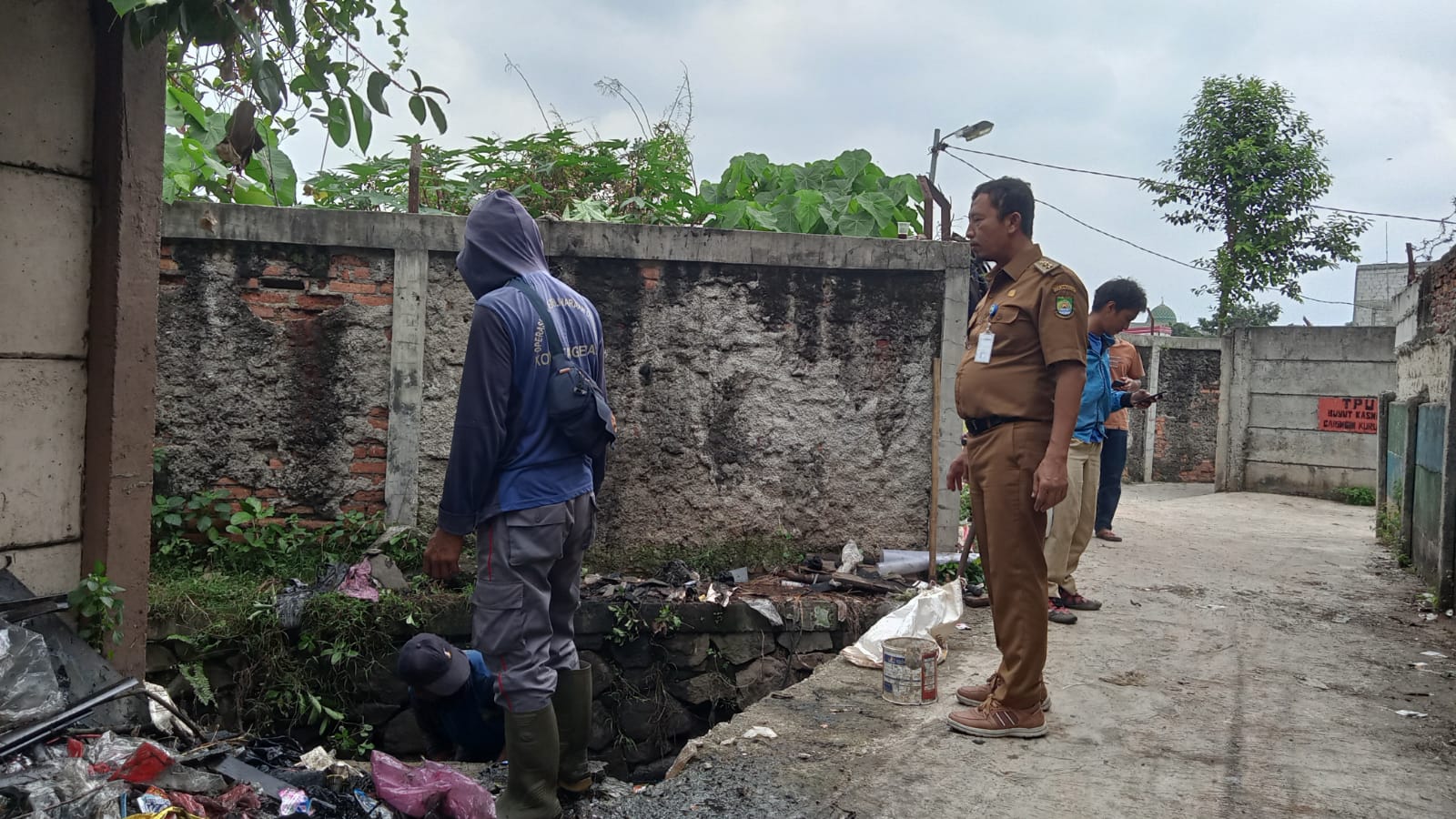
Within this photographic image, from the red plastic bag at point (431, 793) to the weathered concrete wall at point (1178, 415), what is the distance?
13482 millimetres

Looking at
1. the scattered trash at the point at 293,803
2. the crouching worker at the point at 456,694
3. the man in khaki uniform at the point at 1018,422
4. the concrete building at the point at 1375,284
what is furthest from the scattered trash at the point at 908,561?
Result: the concrete building at the point at 1375,284

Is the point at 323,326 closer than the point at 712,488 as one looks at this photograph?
Yes

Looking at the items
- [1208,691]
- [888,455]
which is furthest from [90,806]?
[888,455]

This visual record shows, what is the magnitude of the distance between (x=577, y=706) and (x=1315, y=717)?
2.65 m

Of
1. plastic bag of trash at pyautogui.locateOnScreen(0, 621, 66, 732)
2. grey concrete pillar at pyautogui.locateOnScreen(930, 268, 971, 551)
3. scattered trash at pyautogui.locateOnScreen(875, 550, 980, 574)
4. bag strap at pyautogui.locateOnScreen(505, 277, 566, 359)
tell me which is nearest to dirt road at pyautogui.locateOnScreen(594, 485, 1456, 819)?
scattered trash at pyautogui.locateOnScreen(875, 550, 980, 574)

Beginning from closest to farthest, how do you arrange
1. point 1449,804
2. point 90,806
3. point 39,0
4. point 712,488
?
point 90,806
point 1449,804
point 39,0
point 712,488

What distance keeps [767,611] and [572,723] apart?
208 cm

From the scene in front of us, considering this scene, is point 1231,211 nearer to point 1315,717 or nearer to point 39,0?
point 1315,717

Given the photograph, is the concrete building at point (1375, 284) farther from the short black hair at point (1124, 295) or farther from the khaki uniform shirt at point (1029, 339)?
the khaki uniform shirt at point (1029, 339)

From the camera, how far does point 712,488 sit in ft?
18.9

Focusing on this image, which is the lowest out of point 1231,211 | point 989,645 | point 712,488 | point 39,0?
point 989,645

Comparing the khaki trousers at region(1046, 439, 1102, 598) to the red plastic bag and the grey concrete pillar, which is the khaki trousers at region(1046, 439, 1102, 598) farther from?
the red plastic bag

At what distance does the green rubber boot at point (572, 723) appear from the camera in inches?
121

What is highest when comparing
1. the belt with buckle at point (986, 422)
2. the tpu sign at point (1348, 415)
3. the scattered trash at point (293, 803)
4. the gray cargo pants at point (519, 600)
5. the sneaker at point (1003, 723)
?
the tpu sign at point (1348, 415)
